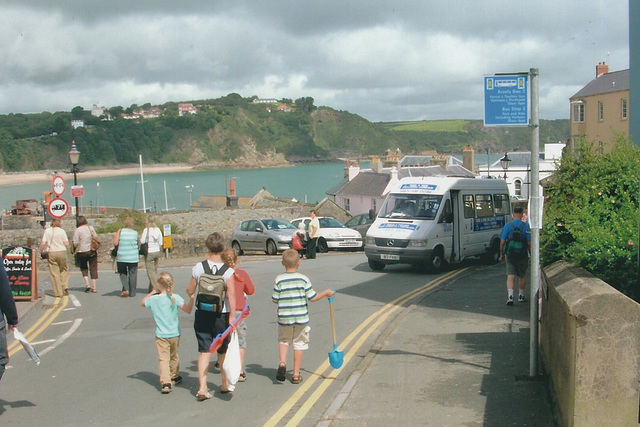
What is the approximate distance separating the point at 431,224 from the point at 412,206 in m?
0.92

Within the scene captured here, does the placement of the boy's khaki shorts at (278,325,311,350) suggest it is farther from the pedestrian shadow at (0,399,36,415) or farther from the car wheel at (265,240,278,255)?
the car wheel at (265,240,278,255)

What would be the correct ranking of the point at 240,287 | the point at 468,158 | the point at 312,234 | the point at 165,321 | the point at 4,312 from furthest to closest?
1. the point at 468,158
2. the point at 312,234
3. the point at 240,287
4. the point at 165,321
5. the point at 4,312

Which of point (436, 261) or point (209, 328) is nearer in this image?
point (209, 328)

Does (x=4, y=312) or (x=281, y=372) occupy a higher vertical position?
(x=4, y=312)

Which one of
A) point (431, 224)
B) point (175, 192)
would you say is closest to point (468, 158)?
point (431, 224)

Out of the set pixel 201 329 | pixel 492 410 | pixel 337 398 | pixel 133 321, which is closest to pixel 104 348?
pixel 133 321

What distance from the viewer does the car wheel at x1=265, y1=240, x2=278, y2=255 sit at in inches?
1051

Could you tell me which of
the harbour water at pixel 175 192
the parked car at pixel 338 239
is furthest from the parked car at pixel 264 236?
the harbour water at pixel 175 192

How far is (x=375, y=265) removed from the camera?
19.2 m

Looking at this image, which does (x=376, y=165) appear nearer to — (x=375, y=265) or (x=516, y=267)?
(x=375, y=265)

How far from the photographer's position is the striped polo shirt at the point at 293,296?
7.75m

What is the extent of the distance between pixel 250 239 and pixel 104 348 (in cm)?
1710

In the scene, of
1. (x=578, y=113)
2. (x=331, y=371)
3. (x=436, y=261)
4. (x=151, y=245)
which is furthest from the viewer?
(x=578, y=113)

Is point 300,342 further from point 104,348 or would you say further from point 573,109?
point 573,109
